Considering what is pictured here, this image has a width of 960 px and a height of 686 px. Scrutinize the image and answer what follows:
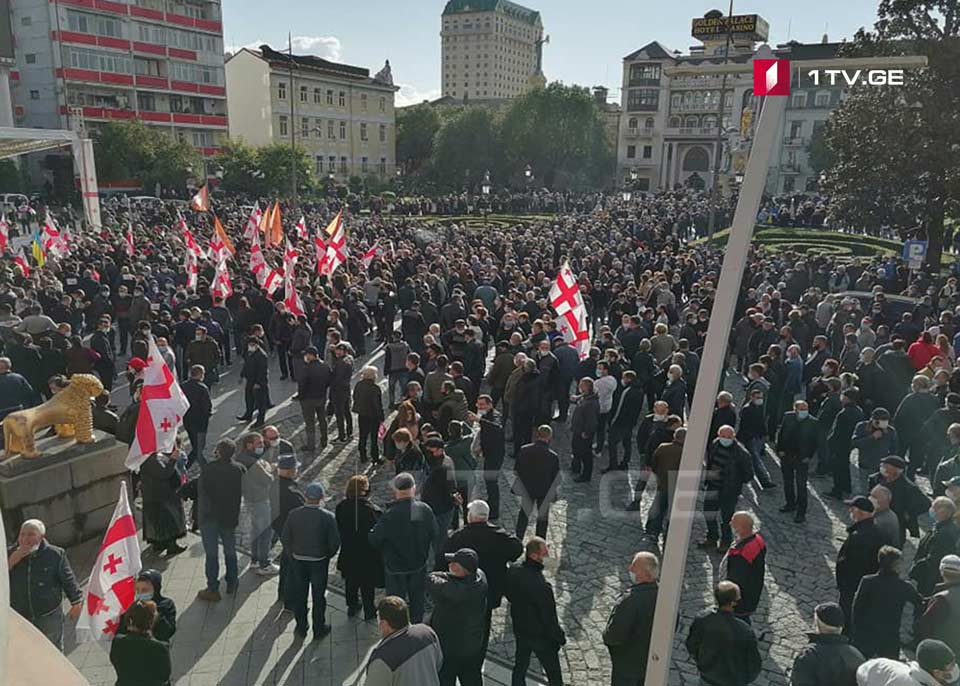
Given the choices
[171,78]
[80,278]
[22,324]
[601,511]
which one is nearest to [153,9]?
[171,78]

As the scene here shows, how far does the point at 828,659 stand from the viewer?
17.0 feet

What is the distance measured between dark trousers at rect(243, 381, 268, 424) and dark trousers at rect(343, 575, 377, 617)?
223 inches

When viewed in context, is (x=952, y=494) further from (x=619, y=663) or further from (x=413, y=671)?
(x=413, y=671)

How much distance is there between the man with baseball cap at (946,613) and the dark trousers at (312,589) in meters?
4.89

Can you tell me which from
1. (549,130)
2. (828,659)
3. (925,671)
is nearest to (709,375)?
(925,671)

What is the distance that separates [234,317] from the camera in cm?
1697

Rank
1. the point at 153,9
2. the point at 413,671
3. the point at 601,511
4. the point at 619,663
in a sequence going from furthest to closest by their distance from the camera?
1. the point at 153,9
2. the point at 601,511
3. the point at 619,663
4. the point at 413,671

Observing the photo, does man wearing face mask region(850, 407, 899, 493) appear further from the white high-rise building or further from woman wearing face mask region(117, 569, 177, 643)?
the white high-rise building

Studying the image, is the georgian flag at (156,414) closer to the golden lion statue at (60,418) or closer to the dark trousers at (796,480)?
the golden lion statue at (60,418)

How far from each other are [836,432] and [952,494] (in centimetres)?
308

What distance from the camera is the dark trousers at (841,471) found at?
405 inches

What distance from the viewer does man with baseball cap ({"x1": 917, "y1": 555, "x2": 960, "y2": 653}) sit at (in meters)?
5.78

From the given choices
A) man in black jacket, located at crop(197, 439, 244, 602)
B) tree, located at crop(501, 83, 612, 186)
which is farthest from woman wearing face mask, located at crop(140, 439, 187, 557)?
tree, located at crop(501, 83, 612, 186)

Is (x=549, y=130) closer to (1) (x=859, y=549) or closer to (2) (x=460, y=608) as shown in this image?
(1) (x=859, y=549)
